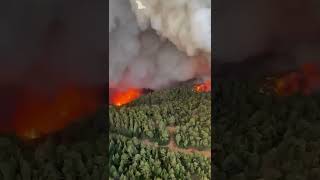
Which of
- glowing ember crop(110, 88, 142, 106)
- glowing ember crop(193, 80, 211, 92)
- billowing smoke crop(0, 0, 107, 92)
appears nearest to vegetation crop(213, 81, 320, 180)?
glowing ember crop(193, 80, 211, 92)

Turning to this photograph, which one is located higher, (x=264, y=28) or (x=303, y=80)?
(x=264, y=28)

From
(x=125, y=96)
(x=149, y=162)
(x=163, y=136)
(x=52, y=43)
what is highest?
(x=52, y=43)

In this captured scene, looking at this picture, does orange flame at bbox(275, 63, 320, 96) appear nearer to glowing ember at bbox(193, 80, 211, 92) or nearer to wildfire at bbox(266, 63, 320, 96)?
wildfire at bbox(266, 63, 320, 96)

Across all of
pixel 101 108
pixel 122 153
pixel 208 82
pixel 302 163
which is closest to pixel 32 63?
pixel 101 108

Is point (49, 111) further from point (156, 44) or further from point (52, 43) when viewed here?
point (156, 44)

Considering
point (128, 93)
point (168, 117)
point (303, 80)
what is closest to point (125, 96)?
point (128, 93)
